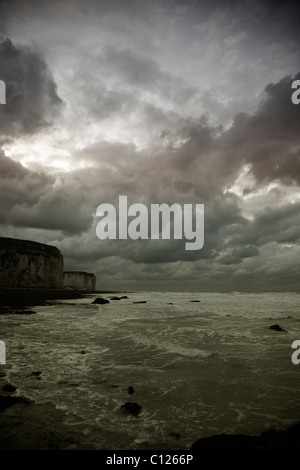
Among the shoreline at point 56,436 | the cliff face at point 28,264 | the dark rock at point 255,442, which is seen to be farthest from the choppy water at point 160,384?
the cliff face at point 28,264

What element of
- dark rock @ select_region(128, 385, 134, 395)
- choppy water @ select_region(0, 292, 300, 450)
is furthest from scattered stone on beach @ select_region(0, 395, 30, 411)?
dark rock @ select_region(128, 385, 134, 395)

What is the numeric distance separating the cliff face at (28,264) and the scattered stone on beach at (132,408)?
106662 millimetres

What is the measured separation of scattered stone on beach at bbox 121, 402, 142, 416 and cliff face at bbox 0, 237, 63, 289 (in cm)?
10666

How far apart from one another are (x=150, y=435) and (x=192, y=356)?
4.55 m

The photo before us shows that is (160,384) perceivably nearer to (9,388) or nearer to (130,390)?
(130,390)

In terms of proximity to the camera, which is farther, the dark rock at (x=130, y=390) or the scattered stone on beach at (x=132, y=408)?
the dark rock at (x=130, y=390)

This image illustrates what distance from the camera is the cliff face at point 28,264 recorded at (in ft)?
318

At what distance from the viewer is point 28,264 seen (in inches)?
4033

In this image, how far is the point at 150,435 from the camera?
3.67m

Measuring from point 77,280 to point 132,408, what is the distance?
148392 millimetres

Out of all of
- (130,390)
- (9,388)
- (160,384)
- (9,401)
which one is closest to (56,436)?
(9,401)

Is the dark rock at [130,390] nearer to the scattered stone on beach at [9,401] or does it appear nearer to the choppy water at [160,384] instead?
the choppy water at [160,384]

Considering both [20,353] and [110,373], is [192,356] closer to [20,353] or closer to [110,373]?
[110,373]

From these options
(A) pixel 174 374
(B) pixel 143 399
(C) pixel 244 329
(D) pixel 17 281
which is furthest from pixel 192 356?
(D) pixel 17 281
